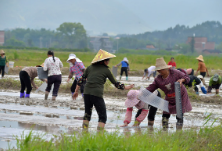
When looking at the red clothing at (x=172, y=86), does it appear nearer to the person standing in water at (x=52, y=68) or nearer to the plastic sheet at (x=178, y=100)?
the plastic sheet at (x=178, y=100)

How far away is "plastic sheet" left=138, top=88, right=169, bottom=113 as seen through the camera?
708 centimetres

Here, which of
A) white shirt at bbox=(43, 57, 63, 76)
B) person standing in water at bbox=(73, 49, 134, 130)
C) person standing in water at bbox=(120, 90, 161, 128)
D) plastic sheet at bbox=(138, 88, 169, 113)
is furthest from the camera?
white shirt at bbox=(43, 57, 63, 76)

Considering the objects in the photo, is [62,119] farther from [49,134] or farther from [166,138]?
[166,138]

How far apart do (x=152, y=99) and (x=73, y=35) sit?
582 feet

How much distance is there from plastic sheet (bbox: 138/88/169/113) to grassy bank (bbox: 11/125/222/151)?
1064mm

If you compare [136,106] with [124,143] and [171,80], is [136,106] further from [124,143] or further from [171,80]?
[124,143]

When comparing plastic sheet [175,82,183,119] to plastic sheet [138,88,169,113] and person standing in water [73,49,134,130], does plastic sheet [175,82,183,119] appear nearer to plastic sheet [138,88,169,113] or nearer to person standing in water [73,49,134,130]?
plastic sheet [138,88,169,113]

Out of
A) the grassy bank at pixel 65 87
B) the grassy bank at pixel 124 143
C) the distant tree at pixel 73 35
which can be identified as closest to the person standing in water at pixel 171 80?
the grassy bank at pixel 124 143

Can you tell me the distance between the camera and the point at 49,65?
11.2m

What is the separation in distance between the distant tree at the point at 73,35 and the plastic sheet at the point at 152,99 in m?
167

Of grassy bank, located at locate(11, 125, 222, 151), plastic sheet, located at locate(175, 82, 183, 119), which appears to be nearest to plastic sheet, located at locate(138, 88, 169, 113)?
plastic sheet, located at locate(175, 82, 183, 119)

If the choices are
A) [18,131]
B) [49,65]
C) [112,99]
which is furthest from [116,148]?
[112,99]

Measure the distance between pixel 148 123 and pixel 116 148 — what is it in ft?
10.7

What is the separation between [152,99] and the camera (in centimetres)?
714
